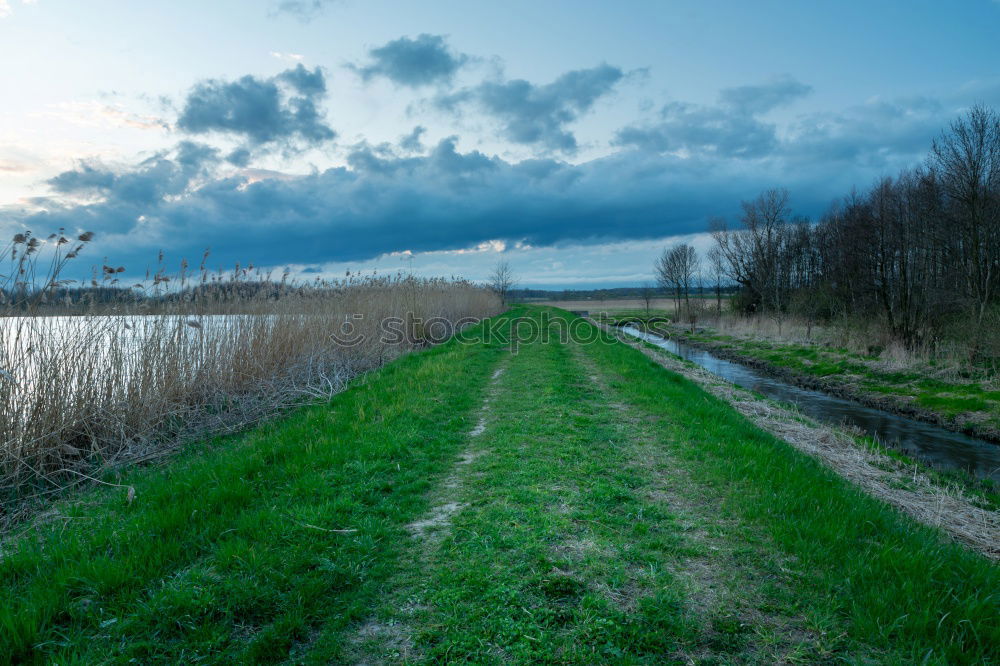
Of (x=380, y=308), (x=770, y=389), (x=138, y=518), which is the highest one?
(x=380, y=308)

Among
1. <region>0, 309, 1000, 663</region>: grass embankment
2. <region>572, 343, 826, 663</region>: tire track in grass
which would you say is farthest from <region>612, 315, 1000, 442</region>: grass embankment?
<region>572, 343, 826, 663</region>: tire track in grass

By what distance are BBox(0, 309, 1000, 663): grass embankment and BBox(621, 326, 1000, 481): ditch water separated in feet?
17.4

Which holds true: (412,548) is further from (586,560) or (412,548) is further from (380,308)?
(380,308)

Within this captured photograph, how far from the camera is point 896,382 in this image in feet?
49.4

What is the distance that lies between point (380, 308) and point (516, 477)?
12.0 m

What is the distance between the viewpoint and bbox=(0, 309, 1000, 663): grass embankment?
9.05 ft

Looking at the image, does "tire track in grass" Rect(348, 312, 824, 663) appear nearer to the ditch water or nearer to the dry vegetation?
the ditch water

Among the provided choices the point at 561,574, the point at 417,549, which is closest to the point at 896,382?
the point at 561,574

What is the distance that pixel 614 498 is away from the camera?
475 cm

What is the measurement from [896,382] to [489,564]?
16.9m

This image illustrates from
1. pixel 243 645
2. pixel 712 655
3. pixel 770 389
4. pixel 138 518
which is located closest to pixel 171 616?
pixel 243 645

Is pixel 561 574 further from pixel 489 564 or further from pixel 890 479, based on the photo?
pixel 890 479

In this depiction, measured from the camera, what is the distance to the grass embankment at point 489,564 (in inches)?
109

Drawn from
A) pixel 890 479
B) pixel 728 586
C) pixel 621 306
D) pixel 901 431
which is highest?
pixel 621 306
